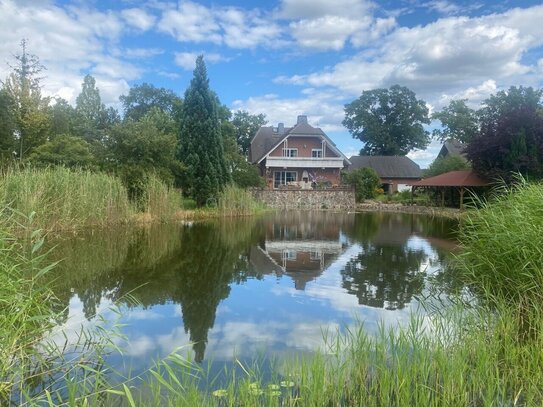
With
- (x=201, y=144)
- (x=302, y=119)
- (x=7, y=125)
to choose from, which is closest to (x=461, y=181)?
(x=201, y=144)

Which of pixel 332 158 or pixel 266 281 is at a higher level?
pixel 332 158

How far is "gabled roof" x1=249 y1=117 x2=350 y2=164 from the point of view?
127ft

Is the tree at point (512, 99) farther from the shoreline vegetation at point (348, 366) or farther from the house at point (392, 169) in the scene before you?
the shoreline vegetation at point (348, 366)

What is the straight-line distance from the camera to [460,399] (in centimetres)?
334

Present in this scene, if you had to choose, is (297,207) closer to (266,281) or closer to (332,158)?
(332,158)

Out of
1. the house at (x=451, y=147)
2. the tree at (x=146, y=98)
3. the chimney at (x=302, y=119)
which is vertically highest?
the tree at (x=146, y=98)

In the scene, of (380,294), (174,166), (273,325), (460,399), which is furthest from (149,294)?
(174,166)

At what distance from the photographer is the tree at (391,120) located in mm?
57234

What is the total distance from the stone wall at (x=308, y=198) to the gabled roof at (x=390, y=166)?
40.1ft

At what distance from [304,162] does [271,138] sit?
8580 mm

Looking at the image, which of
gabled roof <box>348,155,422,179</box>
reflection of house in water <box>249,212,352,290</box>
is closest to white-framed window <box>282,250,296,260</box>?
reflection of house in water <box>249,212,352,290</box>

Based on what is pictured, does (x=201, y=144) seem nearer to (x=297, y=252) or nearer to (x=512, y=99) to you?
(x=297, y=252)

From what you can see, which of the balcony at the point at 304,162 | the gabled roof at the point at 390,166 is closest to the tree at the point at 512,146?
the balcony at the point at 304,162

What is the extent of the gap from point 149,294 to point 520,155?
23.1m
